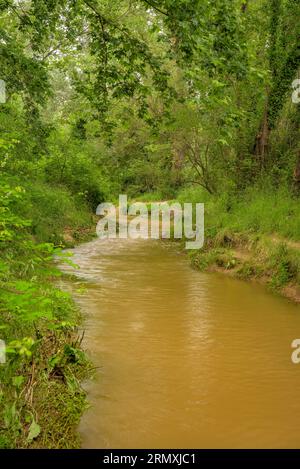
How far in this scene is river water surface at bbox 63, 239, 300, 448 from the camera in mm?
4234

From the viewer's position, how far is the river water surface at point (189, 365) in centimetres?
423

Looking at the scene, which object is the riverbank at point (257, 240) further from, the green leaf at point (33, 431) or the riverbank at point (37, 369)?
the green leaf at point (33, 431)

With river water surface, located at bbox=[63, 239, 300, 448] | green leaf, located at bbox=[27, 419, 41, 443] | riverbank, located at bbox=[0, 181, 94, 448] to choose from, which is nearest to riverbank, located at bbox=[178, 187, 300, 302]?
river water surface, located at bbox=[63, 239, 300, 448]

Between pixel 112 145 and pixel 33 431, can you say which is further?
pixel 112 145

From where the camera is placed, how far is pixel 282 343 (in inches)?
259

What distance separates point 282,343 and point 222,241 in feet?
19.4

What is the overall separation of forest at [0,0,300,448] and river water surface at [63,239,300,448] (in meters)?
0.41

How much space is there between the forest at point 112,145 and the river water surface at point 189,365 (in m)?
0.41

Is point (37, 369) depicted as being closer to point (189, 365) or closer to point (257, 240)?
point (189, 365)

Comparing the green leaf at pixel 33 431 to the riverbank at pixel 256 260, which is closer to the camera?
the green leaf at pixel 33 431

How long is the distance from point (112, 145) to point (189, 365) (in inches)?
334

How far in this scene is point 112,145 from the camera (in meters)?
13.0

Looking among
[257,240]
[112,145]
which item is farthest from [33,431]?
[112,145]

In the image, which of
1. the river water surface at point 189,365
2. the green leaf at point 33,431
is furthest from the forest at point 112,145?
the river water surface at point 189,365
